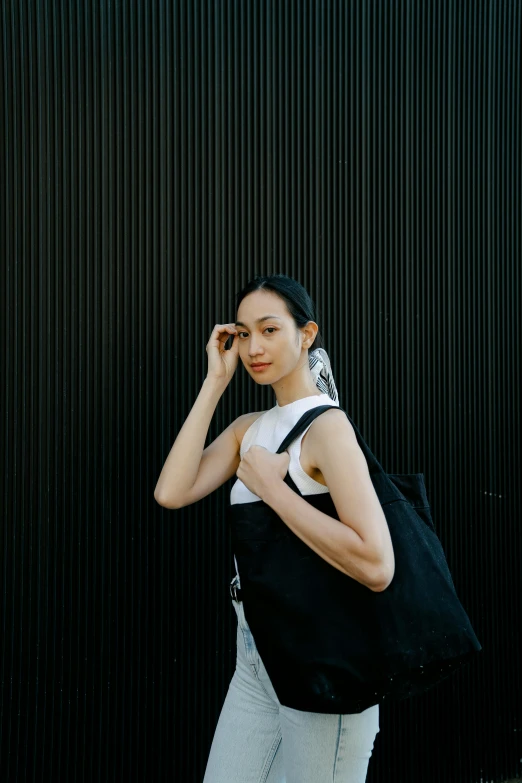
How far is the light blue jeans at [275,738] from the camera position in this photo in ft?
5.90

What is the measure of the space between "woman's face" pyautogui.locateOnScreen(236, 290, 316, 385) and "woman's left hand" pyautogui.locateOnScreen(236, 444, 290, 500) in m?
0.28

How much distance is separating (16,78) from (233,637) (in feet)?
8.04

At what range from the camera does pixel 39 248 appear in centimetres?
282

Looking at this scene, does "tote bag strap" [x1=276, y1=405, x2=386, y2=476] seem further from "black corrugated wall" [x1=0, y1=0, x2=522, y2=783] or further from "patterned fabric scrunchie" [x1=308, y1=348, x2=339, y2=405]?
"black corrugated wall" [x1=0, y1=0, x2=522, y2=783]

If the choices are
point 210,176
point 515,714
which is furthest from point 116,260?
point 515,714

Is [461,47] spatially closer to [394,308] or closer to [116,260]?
[394,308]

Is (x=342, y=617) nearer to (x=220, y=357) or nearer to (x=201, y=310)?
(x=220, y=357)

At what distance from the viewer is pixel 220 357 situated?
7.70 ft

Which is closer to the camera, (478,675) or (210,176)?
(210,176)

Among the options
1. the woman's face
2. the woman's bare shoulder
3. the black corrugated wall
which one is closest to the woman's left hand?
the woman's face

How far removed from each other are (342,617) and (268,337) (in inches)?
32.6

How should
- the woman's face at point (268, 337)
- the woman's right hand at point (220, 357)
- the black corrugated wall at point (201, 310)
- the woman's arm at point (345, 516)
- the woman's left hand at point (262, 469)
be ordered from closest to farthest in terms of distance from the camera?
the woman's arm at point (345, 516) → the woman's left hand at point (262, 469) → the woman's face at point (268, 337) → the woman's right hand at point (220, 357) → the black corrugated wall at point (201, 310)

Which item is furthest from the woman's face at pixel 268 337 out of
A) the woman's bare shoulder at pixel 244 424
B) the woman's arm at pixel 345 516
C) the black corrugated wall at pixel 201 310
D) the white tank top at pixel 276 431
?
the black corrugated wall at pixel 201 310

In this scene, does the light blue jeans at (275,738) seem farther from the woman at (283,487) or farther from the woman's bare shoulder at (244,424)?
the woman's bare shoulder at (244,424)
